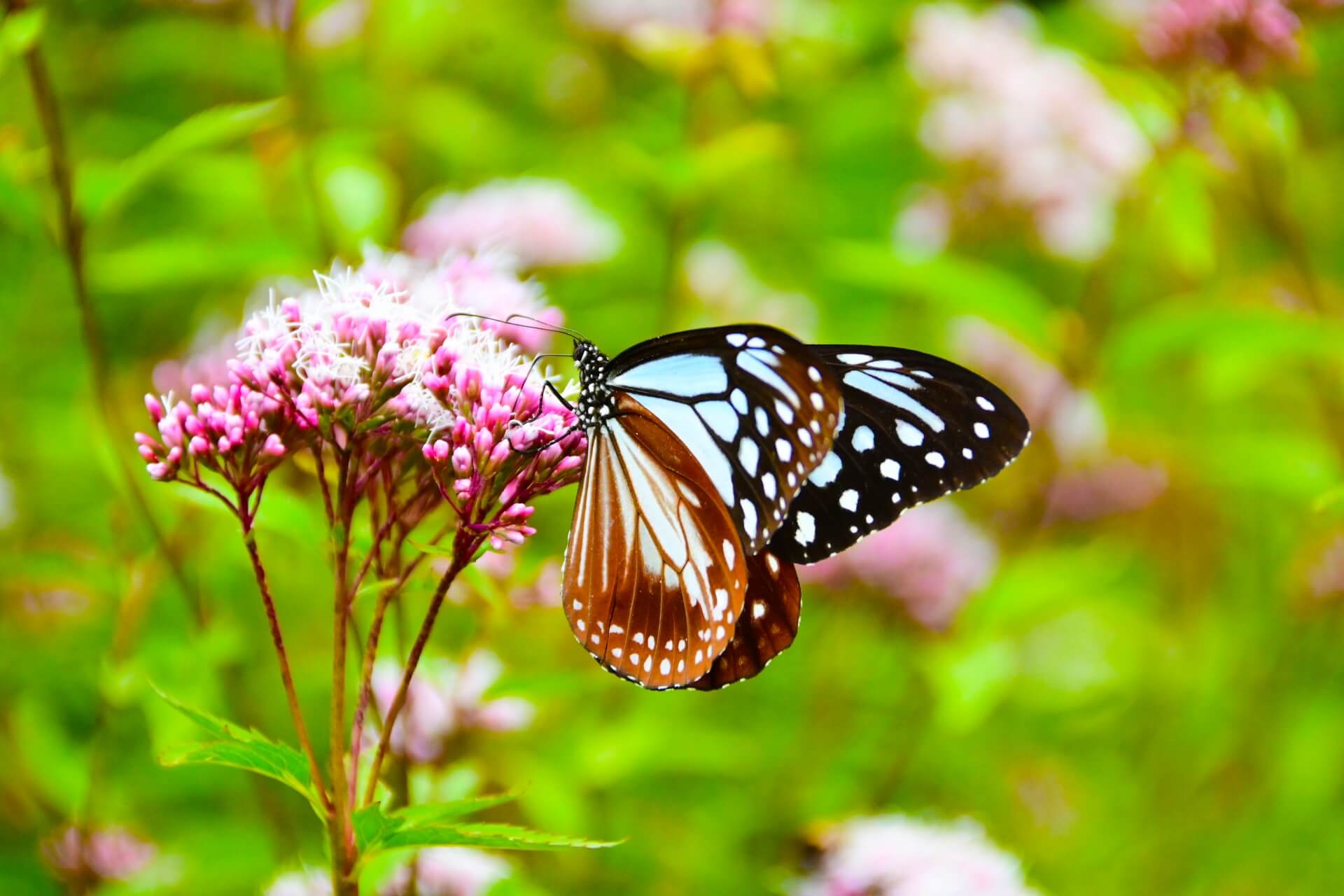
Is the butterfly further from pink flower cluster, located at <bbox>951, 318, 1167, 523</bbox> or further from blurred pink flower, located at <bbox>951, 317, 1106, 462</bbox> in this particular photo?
pink flower cluster, located at <bbox>951, 318, 1167, 523</bbox>

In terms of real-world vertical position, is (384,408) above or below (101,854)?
above

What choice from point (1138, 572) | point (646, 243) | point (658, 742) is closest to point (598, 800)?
point (658, 742)

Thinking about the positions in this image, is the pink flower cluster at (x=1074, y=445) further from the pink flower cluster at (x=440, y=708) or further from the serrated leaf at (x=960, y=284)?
the pink flower cluster at (x=440, y=708)

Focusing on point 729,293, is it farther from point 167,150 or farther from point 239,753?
point 239,753

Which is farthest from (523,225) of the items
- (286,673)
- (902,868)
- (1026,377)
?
(286,673)

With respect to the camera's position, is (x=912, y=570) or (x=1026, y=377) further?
(x=1026, y=377)

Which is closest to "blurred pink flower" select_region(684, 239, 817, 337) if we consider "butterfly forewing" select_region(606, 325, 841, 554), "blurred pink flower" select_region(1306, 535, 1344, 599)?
"blurred pink flower" select_region(1306, 535, 1344, 599)
